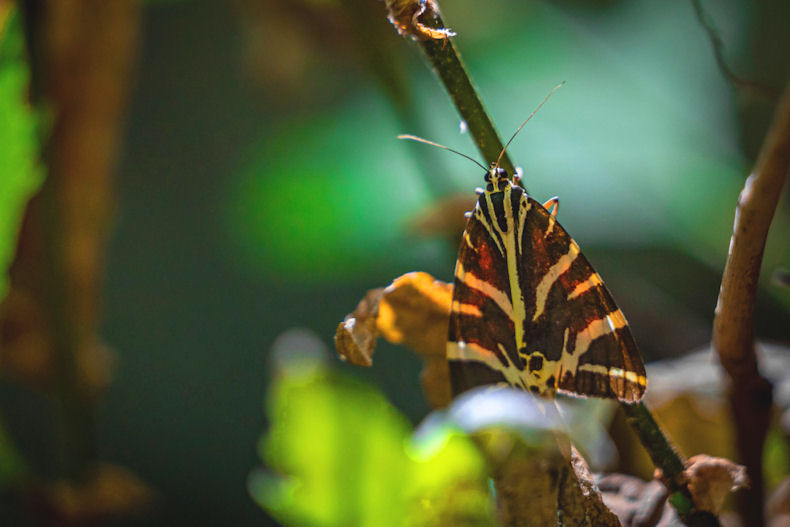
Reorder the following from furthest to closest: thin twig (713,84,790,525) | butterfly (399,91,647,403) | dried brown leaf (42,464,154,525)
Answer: dried brown leaf (42,464,154,525) → butterfly (399,91,647,403) → thin twig (713,84,790,525)

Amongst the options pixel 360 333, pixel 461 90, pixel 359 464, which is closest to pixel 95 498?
pixel 359 464

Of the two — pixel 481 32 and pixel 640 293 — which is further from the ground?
pixel 481 32

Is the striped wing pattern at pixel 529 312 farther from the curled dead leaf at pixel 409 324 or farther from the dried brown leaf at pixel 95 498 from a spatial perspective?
the dried brown leaf at pixel 95 498

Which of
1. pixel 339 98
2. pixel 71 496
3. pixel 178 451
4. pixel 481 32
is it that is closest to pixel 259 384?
pixel 178 451

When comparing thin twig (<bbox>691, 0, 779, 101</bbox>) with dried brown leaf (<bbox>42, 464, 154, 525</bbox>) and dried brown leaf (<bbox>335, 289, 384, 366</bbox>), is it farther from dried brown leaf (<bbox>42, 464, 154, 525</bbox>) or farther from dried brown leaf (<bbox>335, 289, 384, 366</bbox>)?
dried brown leaf (<bbox>42, 464, 154, 525</bbox>)

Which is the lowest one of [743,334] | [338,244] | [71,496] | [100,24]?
[338,244]

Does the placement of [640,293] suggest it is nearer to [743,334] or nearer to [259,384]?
[743,334]

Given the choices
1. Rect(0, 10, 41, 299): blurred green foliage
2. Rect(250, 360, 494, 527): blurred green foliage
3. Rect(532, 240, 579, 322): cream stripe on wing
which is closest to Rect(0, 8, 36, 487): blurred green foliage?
Rect(0, 10, 41, 299): blurred green foliage
